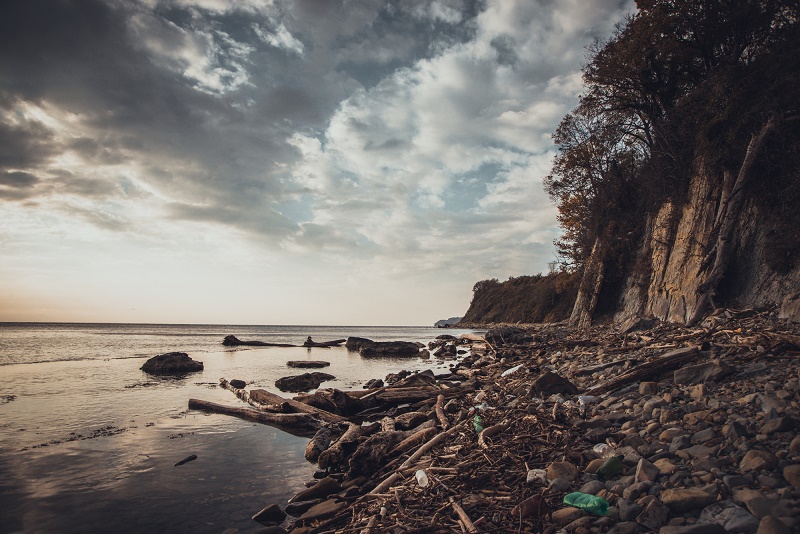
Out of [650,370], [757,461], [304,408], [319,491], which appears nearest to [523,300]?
[304,408]

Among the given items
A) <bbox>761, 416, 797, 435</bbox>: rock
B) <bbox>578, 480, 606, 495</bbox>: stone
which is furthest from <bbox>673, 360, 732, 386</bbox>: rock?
<bbox>578, 480, 606, 495</bbox>: stone

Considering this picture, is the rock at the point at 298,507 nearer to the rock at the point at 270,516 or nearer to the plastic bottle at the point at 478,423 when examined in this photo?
the rock at the point at 270,516

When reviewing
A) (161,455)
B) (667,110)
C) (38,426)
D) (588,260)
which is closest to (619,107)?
(667,110)

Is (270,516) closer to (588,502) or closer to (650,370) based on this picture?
(588,502)

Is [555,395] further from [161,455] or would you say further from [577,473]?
[161,455]

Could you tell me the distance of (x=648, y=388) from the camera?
646cm

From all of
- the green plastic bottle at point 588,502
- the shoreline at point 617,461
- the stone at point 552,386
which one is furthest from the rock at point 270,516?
the stone at point 552,386

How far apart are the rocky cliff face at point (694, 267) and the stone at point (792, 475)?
845cm

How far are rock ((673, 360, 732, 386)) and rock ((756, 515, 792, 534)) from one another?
3855 mm

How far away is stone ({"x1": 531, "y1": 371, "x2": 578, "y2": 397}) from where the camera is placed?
7705 mm

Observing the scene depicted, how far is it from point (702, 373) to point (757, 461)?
303 cm

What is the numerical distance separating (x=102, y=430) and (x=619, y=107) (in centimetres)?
2667

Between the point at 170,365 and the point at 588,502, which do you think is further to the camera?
the point at 170,365

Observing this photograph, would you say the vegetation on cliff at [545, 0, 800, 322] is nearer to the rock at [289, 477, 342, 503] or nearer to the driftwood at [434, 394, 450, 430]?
the driftwood at [434, 394, 450, 430]
